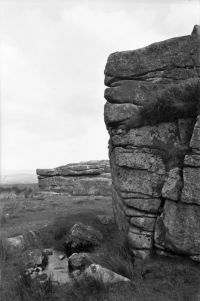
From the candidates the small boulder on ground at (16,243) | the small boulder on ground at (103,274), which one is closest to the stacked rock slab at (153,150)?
the small boulder on ground at (103,274)

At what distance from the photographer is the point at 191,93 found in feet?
49.1

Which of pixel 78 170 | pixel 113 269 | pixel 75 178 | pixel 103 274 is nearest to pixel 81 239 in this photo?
pixel 113 269

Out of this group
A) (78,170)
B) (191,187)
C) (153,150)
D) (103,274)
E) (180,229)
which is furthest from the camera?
(78,170)

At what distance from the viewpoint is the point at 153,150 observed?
1552 cm

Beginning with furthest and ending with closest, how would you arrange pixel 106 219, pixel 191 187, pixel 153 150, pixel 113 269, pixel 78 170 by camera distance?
pixel 78 170, pixel 106 219, pixel 153 150, pixel 113 269, pixel 191 187

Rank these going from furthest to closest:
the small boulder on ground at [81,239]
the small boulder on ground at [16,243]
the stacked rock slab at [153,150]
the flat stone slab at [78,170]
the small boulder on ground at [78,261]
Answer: the flat stone slab at [78,170], the small boulder on ground at [16,243], the small boulder on ground at [81,239], the small boulder on ground at [78,261], the stacked rock slab at [153,150]

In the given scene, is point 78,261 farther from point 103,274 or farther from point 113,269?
point 103,274

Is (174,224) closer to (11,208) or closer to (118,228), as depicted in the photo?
(118,228)

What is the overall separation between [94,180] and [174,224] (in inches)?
740

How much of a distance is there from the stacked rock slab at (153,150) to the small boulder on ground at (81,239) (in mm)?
1445

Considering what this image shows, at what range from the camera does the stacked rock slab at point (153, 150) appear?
45.7 ft

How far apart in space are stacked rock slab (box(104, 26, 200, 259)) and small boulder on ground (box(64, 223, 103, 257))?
4.74 feet

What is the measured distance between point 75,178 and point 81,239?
17.8m

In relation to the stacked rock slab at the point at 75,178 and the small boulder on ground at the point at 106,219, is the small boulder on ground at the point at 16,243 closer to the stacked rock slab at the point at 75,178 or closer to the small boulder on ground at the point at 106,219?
the small boulder on ground at the point at 106,219
